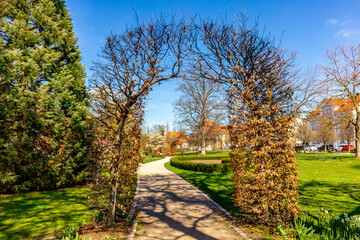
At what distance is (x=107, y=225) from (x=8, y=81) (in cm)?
908

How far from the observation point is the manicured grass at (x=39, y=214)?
4.87 metres

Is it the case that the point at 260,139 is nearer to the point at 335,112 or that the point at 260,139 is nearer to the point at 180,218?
the point at 180,218

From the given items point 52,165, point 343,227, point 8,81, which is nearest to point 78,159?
point 52,165

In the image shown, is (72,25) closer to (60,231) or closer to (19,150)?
(19,150)

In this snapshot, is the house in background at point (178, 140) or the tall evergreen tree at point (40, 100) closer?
the tall evergreen tree at point (40, 100)

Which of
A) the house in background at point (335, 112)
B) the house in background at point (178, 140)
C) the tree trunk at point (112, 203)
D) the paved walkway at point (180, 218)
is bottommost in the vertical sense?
the paved walkway at point (180, 218)

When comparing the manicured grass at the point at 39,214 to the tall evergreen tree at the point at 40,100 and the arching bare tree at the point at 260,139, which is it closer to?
the tall evergreen tree at the point at 40,100

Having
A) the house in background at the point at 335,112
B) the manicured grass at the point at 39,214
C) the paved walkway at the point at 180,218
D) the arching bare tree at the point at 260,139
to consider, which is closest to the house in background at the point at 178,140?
the house in background at the point at 335,112

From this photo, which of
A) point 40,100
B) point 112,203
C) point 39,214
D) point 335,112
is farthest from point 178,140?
point 112,203

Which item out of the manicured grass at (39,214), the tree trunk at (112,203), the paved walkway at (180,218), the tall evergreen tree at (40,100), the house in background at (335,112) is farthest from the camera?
the house in background at (335,112)

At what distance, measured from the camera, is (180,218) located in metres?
5.83

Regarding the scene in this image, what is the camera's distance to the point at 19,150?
30.0 feet

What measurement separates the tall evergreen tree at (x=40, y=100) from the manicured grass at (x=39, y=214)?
137cm

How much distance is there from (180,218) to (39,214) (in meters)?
4.41
